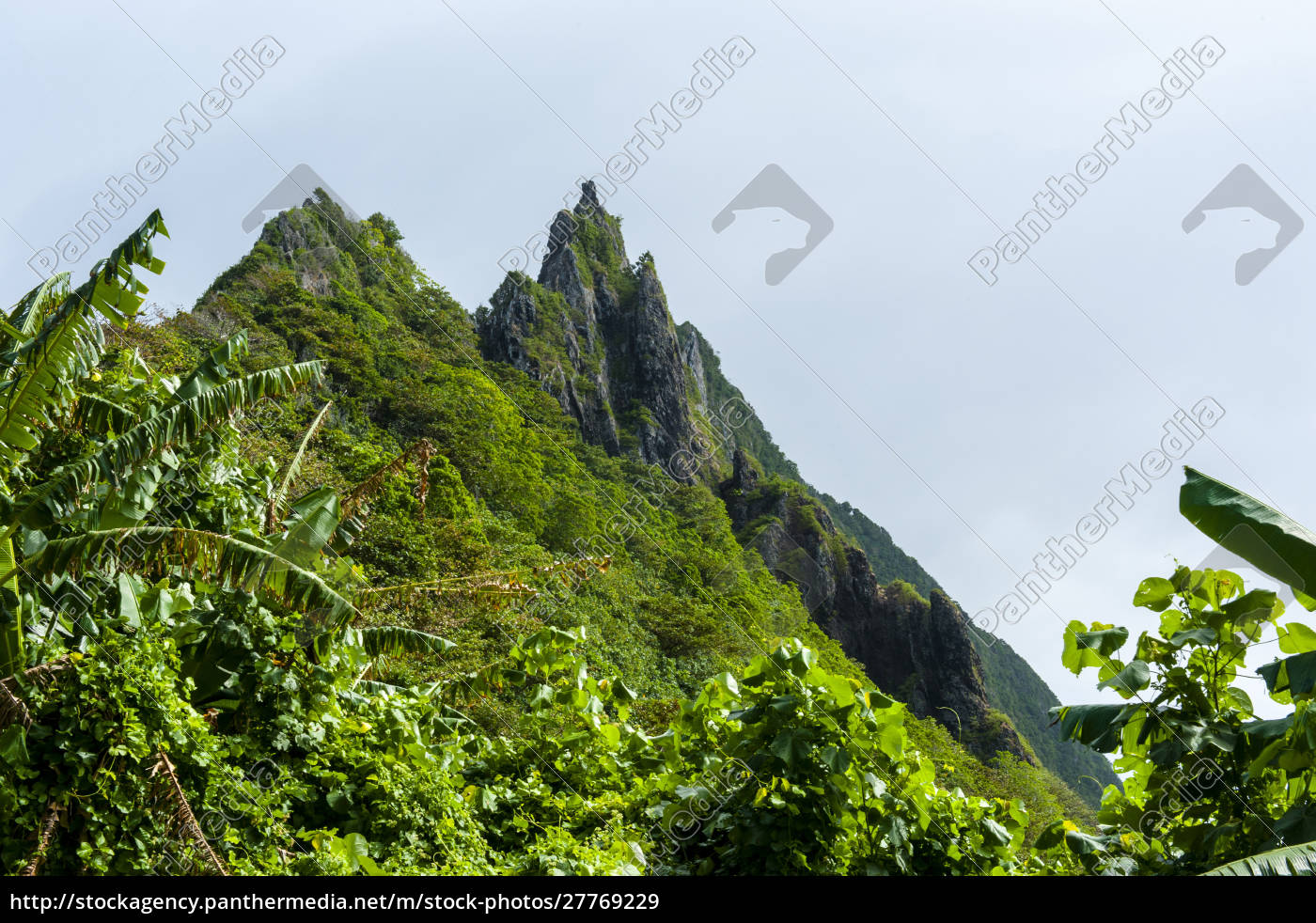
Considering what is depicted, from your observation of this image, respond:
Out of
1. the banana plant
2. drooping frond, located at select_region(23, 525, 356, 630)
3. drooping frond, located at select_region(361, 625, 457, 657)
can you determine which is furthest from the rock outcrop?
drooping frond, located at select_region(23, 525, 356, 630)

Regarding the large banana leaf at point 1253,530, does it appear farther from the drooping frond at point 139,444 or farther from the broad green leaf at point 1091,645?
the drooping frond at point 139,444

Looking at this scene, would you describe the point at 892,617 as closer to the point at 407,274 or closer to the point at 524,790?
the point at 407,274

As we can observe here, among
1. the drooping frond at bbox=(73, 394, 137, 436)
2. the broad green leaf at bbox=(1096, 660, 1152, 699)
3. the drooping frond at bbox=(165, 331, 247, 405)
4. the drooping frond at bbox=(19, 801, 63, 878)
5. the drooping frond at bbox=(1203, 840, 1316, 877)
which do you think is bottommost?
the drooping frond at bbox=(19, 801, 63, 878)

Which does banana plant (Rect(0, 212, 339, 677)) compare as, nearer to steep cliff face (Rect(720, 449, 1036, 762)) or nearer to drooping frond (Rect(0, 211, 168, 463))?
drooping frond (Rect(0, 211, 168, 463))

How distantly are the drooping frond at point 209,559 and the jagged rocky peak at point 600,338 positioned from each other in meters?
34.4

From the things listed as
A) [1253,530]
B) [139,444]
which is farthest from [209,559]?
[1253,530]

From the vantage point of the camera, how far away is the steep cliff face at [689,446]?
136 feet

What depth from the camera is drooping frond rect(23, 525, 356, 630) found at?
14.0 feet

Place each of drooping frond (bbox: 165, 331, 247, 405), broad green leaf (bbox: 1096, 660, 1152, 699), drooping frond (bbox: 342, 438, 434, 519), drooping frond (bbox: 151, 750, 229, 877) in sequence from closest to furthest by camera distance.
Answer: broad green leaf (bbox: 1096, 660, 1152, 699) < drooping frond (bbox: 151, 750, 229, 877) < drooping frond (bbox: 165, 331, 247, 405) < drooping frond (bbox: 342, 438, 434, 519)

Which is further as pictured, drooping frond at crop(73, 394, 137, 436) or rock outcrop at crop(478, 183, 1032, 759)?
rock outcrop at crop(478, 183, 1032, 759)

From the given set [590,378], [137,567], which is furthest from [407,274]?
[137,567]

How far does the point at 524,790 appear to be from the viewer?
15.6 ft

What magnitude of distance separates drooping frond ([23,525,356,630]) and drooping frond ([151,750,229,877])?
3.03 feet

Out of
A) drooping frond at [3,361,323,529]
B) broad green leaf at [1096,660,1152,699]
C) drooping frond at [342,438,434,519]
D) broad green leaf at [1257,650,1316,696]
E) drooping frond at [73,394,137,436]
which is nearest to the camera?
broad green leaf at [1257,650,1316,696]
